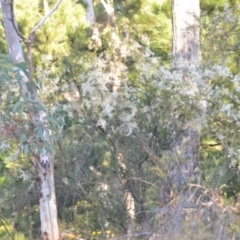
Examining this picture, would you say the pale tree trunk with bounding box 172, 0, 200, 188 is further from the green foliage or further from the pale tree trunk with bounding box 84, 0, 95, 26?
the pale tree trunk with bounding box 84, 0, 95, 26

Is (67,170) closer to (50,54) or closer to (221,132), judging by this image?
(221,132)

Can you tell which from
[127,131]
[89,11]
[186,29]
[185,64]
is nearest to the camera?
[127,131]

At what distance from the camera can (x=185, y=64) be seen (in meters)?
6.73

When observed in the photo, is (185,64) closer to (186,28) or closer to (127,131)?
(127,131)

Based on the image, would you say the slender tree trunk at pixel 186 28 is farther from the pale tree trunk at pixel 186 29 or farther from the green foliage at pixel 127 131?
the green foliage at pixel 127 131

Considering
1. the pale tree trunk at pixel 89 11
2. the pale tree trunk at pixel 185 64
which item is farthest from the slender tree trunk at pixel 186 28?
the pale tree trunk at pixel 89 11

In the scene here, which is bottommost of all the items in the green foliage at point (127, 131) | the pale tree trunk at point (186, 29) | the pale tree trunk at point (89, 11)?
the green foliage at point (127, 131)

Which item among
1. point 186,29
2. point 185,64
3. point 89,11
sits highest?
point 89,11

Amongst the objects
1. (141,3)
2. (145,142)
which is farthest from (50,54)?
(145,142)

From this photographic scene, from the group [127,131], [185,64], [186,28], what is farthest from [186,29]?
[127,131]

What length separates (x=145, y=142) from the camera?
6.70 metres

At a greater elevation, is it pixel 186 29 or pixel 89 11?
pixel 89 11

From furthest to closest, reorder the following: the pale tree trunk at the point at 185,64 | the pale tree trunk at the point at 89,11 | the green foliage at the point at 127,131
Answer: the pale tree trunk at the point at 89,11
the green foliage at the point at 127,131
the pale tree trunk at the point at 185,64

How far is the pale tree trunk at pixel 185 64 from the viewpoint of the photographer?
635 centimetres
